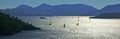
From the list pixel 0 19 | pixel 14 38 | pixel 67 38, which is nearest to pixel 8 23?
pixel 0 19

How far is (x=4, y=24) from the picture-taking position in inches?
3546

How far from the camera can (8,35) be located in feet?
296

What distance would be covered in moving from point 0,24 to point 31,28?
32.4 metres

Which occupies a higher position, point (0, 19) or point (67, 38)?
point (0, 19)

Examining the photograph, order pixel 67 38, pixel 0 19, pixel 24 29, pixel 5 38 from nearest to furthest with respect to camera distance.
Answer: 1. pixel 5 38
2. pixel 67 38
3. pixel 0 19
4. pixel 24 29

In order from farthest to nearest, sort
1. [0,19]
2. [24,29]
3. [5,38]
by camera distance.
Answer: [24,29]
[0,19]
[5,38]

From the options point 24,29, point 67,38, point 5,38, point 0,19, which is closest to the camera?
point 5,38

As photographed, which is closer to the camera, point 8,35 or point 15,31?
point 8,35

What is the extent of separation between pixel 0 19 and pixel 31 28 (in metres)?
28.1

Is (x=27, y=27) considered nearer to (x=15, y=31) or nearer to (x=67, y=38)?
(x=15, y=31)

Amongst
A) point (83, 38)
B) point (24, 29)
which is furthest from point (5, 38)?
point (24, 29)

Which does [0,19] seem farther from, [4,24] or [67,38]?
[67,38]

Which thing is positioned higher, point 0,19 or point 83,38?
point 0,19

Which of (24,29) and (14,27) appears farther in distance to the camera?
(24,29)
